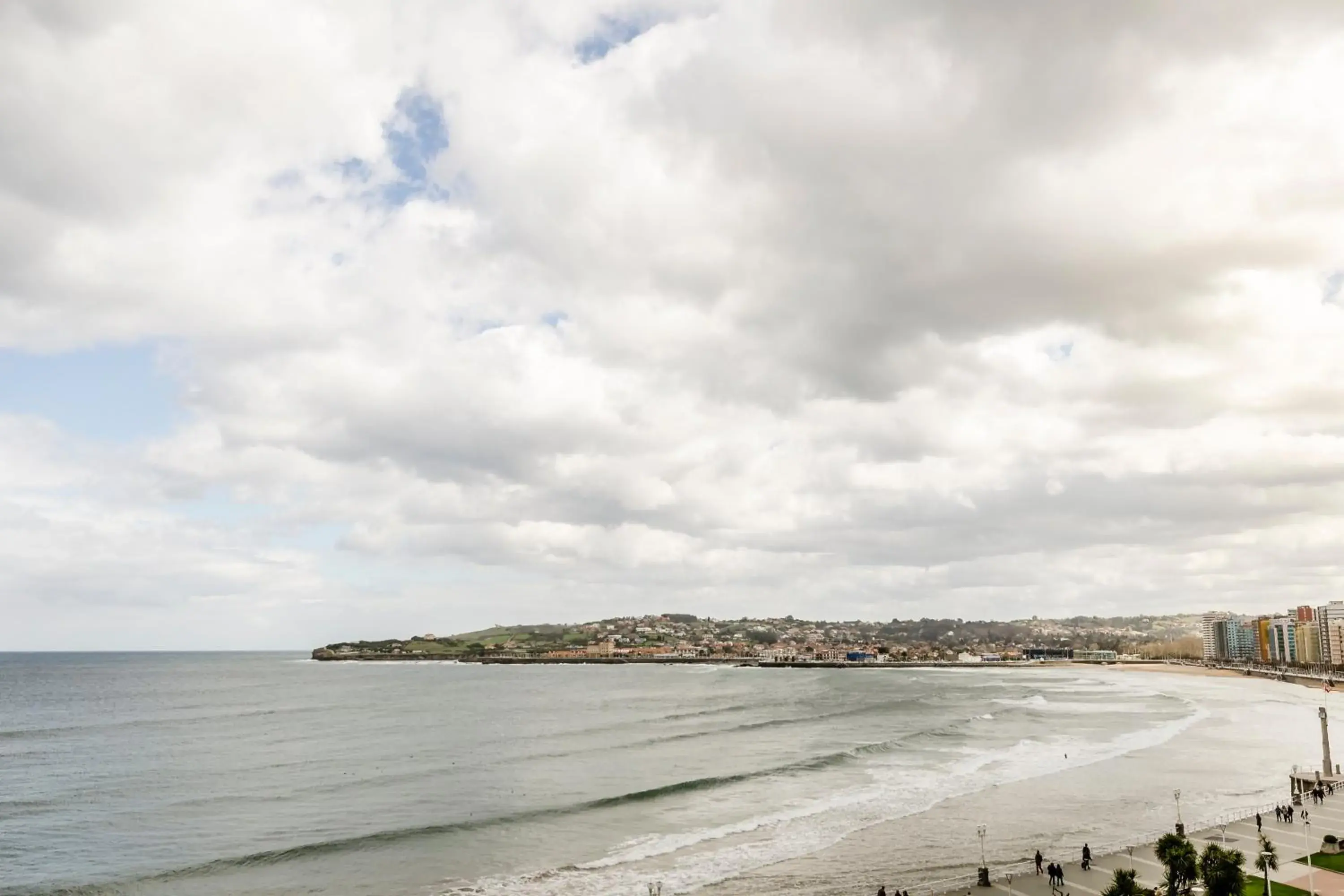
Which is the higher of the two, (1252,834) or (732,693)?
(1252,834)

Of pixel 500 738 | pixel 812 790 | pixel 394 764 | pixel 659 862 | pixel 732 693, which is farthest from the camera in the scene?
pixel 732 693

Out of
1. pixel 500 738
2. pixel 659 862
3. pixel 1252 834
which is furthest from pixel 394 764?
pixel 1252 834

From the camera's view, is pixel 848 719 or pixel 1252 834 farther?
pixel 848 719

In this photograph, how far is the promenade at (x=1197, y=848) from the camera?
104 ft

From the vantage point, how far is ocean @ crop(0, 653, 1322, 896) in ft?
125

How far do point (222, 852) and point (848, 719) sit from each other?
67.8 m

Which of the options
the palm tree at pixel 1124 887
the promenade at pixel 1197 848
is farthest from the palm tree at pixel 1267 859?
the palm tree at pixel 1124 887

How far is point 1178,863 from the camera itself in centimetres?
2791

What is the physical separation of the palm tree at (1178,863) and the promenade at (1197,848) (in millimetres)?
1599

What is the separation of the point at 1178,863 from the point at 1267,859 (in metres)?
2.48

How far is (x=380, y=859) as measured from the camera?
132 feet

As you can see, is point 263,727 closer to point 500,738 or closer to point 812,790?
point 500,738

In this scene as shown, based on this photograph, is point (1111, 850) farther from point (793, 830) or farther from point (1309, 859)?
point (793, 830)

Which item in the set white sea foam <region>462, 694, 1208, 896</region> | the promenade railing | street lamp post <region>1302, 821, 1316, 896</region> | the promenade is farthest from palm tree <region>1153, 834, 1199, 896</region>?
white sea foam <region>462, 694, 1208, 896</region>
